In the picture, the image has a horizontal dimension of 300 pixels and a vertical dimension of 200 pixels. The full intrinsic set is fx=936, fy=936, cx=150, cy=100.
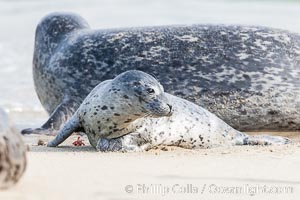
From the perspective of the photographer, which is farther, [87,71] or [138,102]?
[87,71]

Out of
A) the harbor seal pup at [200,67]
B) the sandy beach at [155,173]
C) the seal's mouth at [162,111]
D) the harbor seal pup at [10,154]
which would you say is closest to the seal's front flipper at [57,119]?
→ the harbor seal pup at [200,67]

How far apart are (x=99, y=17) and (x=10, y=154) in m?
15.1

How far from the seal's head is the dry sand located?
282 millimetres

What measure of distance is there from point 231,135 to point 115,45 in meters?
1.91

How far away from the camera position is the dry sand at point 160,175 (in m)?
4.30

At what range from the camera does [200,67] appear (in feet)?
27.1

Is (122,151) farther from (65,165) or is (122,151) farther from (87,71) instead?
(87,71)

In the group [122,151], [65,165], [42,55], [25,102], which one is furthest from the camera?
[25,102]

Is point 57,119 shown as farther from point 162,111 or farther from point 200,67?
point 162,111

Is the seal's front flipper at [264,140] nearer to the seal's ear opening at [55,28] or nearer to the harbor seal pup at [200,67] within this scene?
the harbor seal pup at [200,67]

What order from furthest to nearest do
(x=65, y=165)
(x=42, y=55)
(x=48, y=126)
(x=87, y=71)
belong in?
(x=42, y=55) < (x=87, y=71) < (x=48, y=126) < (x=65, y=165)

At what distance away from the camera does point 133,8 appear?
66.9 ft

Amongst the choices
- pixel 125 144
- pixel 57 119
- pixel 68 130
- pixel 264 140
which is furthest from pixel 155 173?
pixel 57 119

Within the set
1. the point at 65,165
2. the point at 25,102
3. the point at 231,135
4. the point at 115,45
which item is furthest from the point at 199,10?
the point at 65,165
